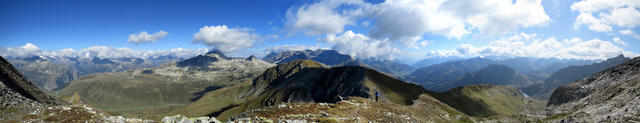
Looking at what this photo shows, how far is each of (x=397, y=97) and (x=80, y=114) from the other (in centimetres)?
12036

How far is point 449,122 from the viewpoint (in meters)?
62.4

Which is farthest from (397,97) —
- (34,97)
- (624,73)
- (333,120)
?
(34,97)

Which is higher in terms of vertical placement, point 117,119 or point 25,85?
point 25,85

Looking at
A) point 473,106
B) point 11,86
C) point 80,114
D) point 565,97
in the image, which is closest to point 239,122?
point 80,114

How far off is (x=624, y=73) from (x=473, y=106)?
97.0 meters

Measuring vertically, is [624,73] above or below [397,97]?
Result: above

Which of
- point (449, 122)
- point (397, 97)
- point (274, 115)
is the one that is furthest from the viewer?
point (397, 97)

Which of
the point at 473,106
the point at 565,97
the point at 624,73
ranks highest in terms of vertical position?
the point at 624,73

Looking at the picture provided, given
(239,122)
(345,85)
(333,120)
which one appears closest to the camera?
(239,122)

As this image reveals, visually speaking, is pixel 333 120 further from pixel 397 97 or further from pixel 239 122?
pixel 397 97

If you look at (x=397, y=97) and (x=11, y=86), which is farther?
(x=397, y=97)

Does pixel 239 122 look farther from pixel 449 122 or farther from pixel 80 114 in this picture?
pixel 449 122

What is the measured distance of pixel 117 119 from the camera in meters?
26.4

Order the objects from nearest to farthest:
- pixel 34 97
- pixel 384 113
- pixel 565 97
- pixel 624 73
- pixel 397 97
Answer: pixel 384 113 < pixel 34 97 < pixel 624 73 < pixel 565 97 < pixel 397 97
